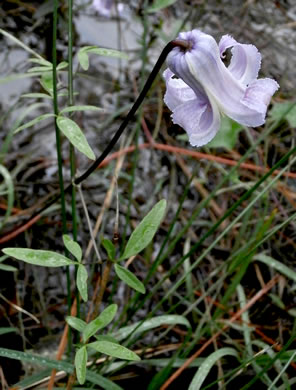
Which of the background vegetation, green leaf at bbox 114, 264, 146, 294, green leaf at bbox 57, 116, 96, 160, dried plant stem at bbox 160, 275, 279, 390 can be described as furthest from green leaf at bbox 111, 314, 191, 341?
green leaf at bbox 57, 116, 96, 160

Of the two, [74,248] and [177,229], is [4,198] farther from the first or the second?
[74,248]

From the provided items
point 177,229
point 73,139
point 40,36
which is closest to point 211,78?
point 73,139

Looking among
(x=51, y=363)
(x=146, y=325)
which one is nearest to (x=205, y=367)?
(x=146, y=325)

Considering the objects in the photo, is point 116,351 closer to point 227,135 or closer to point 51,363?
point 51,363

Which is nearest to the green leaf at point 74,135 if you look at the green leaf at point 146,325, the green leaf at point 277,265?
the green leaf at point 146,325

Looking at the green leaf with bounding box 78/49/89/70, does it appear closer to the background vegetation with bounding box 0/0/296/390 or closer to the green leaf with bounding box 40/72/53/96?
the background vegetation with bounding box 0/0/296/390

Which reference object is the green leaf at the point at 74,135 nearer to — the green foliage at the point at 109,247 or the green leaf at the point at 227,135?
the green foliage at the point at 109,247

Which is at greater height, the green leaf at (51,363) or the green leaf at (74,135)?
the green leaf at (74,135)
